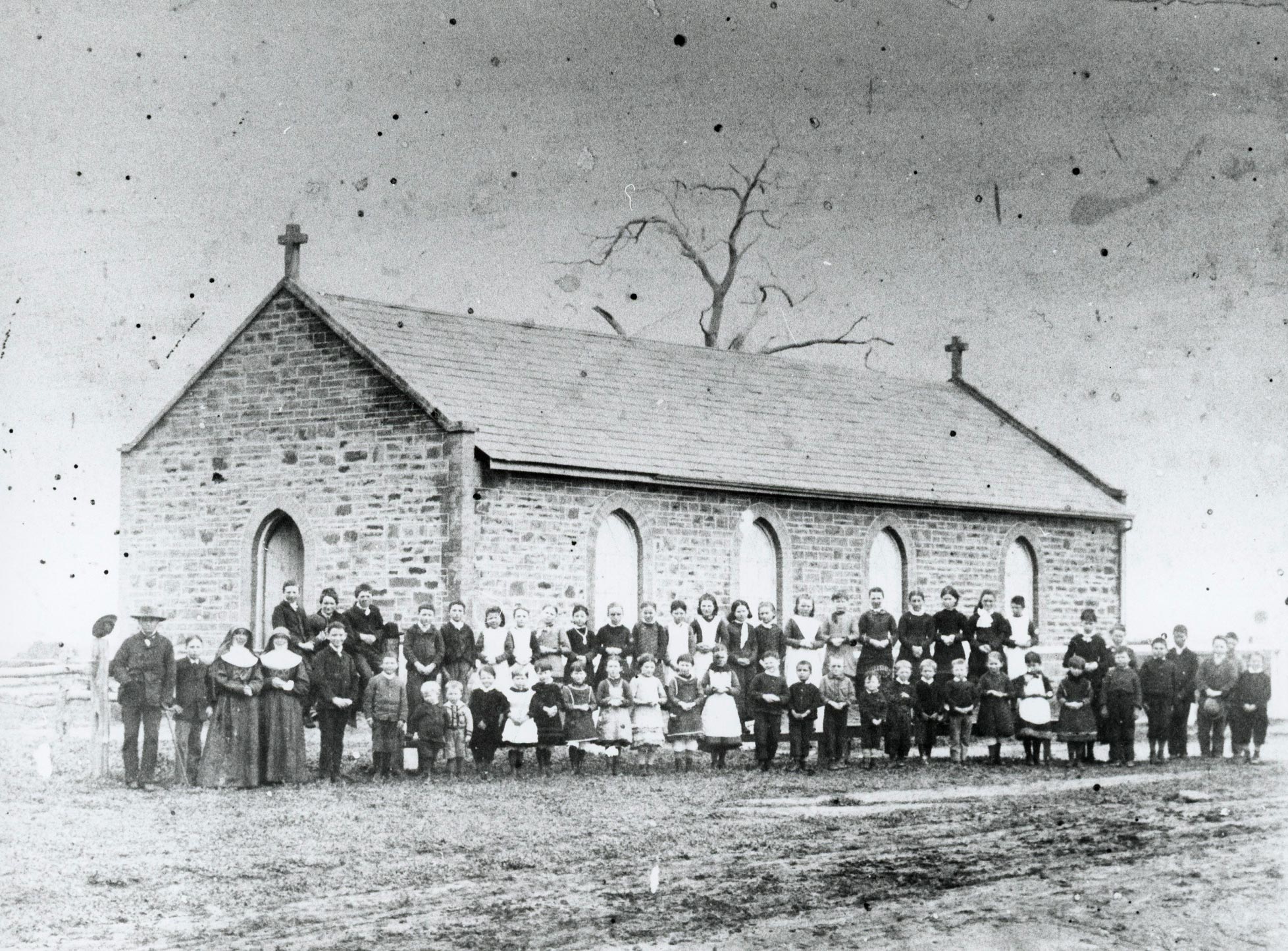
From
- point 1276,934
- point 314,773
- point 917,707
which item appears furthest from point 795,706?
point 1276,934

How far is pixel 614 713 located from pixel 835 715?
2726mm

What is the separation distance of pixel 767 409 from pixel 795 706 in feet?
29.8

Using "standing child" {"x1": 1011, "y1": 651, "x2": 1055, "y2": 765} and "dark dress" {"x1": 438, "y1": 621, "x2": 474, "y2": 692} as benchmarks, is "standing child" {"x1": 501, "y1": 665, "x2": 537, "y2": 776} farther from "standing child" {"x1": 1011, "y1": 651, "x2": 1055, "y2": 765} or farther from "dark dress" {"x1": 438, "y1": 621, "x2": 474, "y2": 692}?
"standing child" {"x1": 1011, "y1": 651, "x2": 1055, "y2": 765}

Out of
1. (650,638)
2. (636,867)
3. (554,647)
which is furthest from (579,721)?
(636,867)

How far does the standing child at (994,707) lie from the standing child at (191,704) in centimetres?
930

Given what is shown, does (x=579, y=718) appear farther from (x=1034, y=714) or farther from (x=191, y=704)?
(x=1034, y=714)

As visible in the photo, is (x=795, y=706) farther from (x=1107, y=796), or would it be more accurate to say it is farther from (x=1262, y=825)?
(x=1262, y=825)

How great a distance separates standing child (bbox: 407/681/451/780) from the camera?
57.0 ft

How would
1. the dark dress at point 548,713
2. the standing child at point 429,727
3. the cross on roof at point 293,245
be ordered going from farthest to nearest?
the cross on roof at point 293,245 < the dark dress at point 548,713 < the standing child at point 429,727

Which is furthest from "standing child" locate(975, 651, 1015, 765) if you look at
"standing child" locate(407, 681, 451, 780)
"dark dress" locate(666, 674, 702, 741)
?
"standing child" locate(407, 681, 451, 780)

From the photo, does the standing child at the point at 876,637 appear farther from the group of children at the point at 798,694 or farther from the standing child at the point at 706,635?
the standing child at the point at 706,635

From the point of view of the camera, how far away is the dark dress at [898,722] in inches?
771

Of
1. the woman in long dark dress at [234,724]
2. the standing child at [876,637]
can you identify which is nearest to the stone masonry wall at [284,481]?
the woman in long dark dress at [234,724]

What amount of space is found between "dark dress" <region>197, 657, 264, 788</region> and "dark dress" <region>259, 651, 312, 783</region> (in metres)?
0.12
